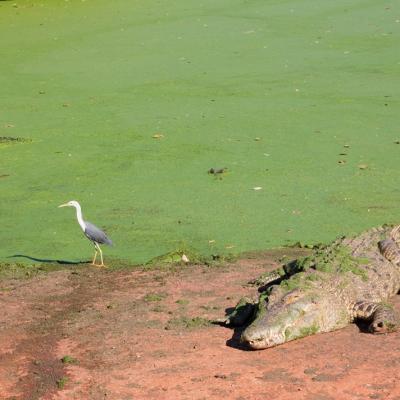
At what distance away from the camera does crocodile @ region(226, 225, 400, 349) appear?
4457 millimetres

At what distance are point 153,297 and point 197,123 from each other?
136 inches

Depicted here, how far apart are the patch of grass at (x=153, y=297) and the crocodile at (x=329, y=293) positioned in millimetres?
522

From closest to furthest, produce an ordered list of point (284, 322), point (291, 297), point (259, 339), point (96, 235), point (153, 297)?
point (259, 339) < point (284, 322) < point (291, 297) < point (153, 297) < point (96, 235)

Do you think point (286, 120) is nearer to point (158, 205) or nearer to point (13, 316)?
point (158, 205)

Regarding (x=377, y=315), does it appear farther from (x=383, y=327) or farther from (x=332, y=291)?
A: (x=332, y=291)

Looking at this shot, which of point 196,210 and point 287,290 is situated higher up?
point 287,290

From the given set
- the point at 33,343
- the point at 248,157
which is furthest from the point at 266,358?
the point at 248,157

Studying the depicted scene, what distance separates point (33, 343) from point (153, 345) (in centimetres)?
60

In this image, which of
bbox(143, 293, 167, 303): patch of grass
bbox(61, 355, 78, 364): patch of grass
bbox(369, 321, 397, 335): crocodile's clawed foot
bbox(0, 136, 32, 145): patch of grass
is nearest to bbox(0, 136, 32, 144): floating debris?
bbox(0, 136, 32, 145): patch of grass

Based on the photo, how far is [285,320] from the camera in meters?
4.45

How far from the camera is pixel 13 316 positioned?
5.00 m

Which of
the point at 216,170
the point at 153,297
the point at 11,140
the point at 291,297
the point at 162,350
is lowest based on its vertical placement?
the point at 11,140

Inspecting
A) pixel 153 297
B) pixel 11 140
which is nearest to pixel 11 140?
pixel 11 140

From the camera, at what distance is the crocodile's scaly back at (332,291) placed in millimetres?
4445
